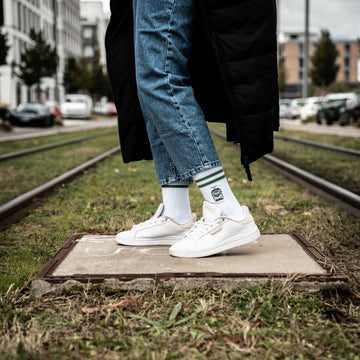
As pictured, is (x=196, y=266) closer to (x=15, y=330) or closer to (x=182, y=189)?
(x=182, y=189)

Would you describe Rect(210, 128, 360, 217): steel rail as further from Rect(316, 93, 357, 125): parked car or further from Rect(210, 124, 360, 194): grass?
Rect(316, 93, 357, 125): parked car

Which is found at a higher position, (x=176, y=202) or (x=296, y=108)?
(x=296, y=108)

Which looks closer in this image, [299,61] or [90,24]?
[90,24]

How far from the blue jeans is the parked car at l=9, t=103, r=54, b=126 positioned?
26.2 metres

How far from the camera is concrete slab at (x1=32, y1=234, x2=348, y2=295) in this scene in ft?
6.64

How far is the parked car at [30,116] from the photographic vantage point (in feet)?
89.2

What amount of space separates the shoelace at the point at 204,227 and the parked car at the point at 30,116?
26.2 m

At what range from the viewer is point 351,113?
23734mm

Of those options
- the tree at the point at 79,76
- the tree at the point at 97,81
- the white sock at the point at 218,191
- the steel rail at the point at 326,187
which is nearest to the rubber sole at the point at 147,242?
the white sock at the point at 218,191

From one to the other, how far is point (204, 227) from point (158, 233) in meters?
0.32

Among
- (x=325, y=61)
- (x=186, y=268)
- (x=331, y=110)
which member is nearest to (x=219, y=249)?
(x=186, y=268)

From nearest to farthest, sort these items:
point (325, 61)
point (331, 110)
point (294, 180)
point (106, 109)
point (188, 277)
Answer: point (188, 277), point (294, 180), point (331, 110), point (325, 61), point (106, 109)

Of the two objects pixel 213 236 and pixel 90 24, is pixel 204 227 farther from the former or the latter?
pixel 90 24

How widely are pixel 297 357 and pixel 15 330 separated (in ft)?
2.92
